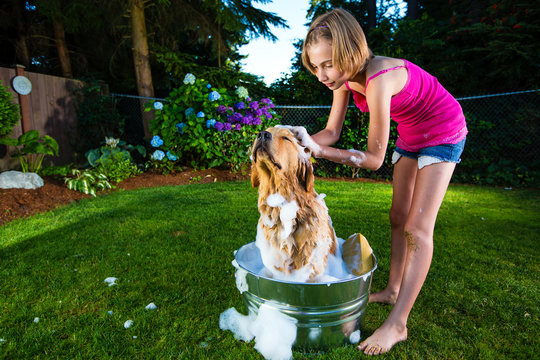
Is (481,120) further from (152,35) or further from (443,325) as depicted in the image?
(152,35)

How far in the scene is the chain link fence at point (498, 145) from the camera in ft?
21.2

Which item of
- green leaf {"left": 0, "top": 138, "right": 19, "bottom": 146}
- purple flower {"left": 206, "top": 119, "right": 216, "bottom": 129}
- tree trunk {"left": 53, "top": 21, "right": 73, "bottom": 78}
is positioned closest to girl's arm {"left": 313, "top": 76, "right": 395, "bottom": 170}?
purple flower {"left": 206, "top": 119, "right": 216, "bottom": 129}

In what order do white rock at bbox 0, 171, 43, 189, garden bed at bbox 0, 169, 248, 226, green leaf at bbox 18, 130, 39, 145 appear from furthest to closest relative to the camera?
1. green leaf at bbox 18, 130, 39, 145
2. white rock at bbox 0, 171, 43, 189
3. garden bed at bbox 0, 169, 248, 226

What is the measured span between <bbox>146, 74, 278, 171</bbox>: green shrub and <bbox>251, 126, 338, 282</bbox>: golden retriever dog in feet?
14.6

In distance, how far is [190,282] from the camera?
2.54 m

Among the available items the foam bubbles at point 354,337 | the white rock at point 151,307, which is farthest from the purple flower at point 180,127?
the foam bubbles at point 354,337

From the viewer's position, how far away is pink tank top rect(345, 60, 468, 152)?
1.86 metres

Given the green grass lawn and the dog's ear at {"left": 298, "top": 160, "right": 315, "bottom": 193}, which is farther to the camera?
the green grass lawn

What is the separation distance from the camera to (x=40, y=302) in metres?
2.20

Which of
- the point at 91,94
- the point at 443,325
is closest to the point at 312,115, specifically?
the point at 91,94

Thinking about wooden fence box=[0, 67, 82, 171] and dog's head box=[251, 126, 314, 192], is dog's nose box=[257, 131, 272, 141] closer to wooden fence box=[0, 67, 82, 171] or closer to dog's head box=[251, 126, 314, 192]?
dog's head box=[251, 126, 314, 192]

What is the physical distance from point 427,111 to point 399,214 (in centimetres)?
74

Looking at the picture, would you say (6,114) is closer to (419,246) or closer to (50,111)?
(50,111)

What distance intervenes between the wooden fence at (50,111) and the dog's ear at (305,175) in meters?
6.29
